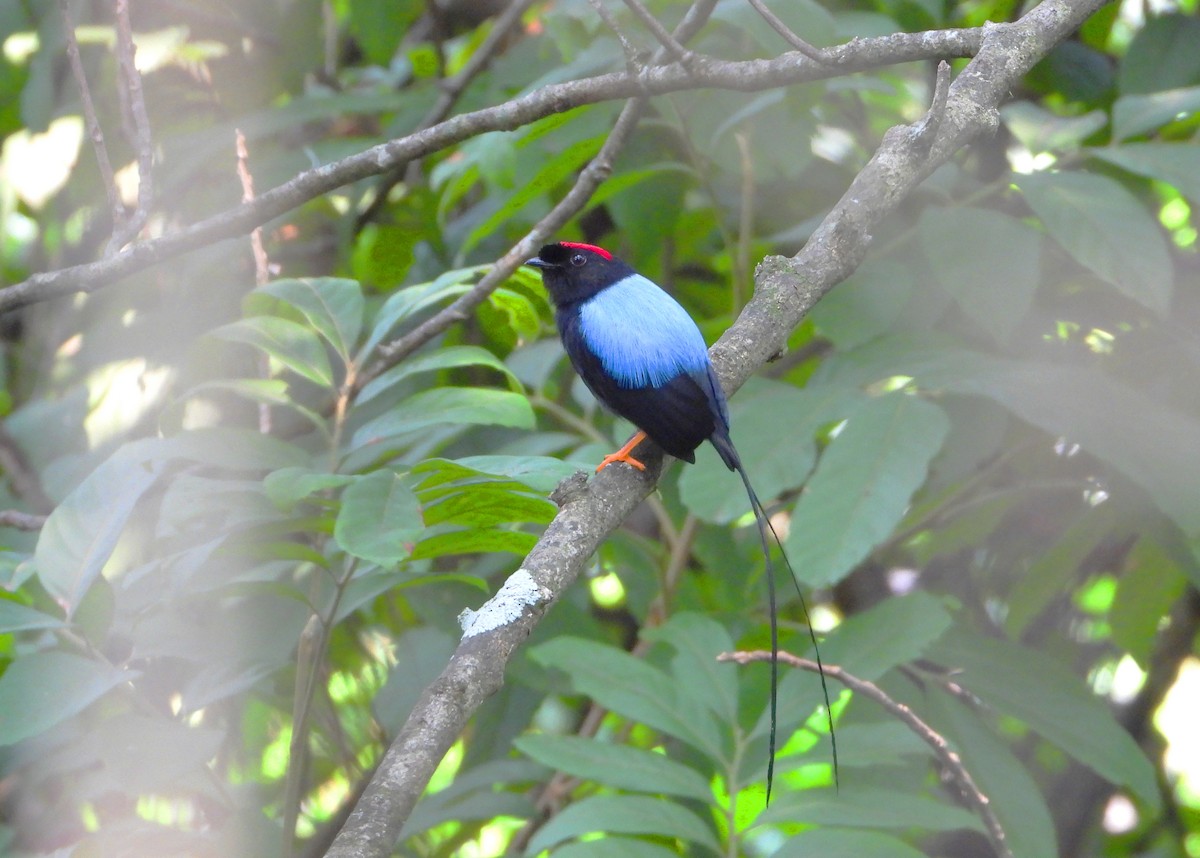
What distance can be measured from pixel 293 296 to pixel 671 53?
0.92 meters

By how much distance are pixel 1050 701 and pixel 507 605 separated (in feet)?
4.96

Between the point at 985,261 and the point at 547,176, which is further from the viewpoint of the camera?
the point at 547,176

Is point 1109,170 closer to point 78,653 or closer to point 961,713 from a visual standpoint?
Result: point 961,713

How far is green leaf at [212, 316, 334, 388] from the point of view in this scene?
7.13 feet

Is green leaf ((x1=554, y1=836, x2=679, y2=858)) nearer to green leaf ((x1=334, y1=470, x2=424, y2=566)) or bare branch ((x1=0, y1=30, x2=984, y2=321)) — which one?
green leaf ((x1=334, y1=470, x2=424, y2=566))

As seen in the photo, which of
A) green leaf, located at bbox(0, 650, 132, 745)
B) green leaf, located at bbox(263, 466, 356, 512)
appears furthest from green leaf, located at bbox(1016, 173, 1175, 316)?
green leaf, located at bbox(0, 650, 132, 745)

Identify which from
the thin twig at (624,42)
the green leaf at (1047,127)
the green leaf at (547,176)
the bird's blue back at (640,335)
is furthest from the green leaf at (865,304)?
the thin twig at (624,42)

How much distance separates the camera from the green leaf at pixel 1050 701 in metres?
2.34

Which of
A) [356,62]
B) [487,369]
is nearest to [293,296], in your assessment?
[487,369]

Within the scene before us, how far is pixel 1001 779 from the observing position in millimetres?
2322

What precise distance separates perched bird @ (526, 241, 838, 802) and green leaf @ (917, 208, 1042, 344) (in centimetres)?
57

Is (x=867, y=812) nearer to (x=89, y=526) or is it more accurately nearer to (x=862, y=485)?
(x=862, y=485)

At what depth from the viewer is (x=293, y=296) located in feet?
7.57

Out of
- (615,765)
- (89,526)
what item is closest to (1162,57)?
(615,765)
